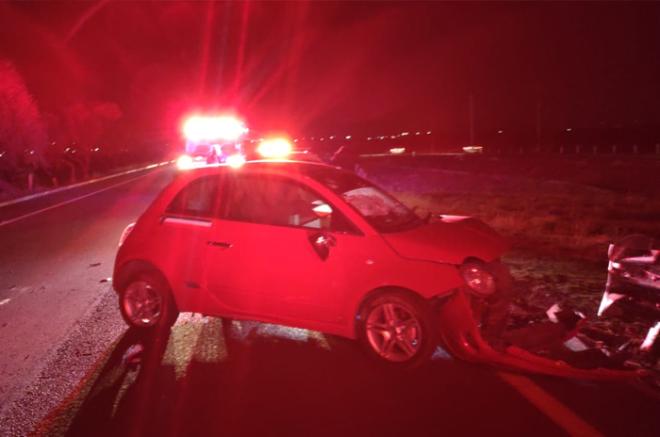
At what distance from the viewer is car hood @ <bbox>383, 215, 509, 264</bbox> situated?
519 cm

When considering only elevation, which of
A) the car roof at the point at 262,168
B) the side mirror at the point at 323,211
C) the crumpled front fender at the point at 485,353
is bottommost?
the crumpled front fender at the point at 485,353

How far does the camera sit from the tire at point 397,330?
204 inches

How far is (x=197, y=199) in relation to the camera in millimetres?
6137

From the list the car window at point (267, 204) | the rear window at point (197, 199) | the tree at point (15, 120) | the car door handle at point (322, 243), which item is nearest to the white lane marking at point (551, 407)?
the car door handle at point (322, 243)

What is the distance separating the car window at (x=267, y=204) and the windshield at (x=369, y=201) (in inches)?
8.7

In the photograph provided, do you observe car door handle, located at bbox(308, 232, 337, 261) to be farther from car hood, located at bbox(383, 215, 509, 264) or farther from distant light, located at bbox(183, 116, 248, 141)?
distant light, located at bbox(183, 116, 248, 141)

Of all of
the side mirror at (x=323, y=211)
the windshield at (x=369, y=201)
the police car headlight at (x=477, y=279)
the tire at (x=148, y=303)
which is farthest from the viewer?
the tire at (x=148, y=303)

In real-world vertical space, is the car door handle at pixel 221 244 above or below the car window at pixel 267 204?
below

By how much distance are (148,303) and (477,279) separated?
317cm

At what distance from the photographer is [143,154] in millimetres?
68938

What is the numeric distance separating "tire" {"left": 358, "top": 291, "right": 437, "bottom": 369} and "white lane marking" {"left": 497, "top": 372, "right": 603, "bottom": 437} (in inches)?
26.1

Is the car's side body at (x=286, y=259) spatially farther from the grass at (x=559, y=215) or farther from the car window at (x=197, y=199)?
the grass at (x=559, y=215)

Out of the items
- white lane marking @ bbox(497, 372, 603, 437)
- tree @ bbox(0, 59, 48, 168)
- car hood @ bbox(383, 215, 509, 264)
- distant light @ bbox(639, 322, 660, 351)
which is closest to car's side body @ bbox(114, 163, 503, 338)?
car hood @ bbox(383, 215, 509, 264)

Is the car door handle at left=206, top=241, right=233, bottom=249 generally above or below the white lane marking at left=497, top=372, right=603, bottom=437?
above
